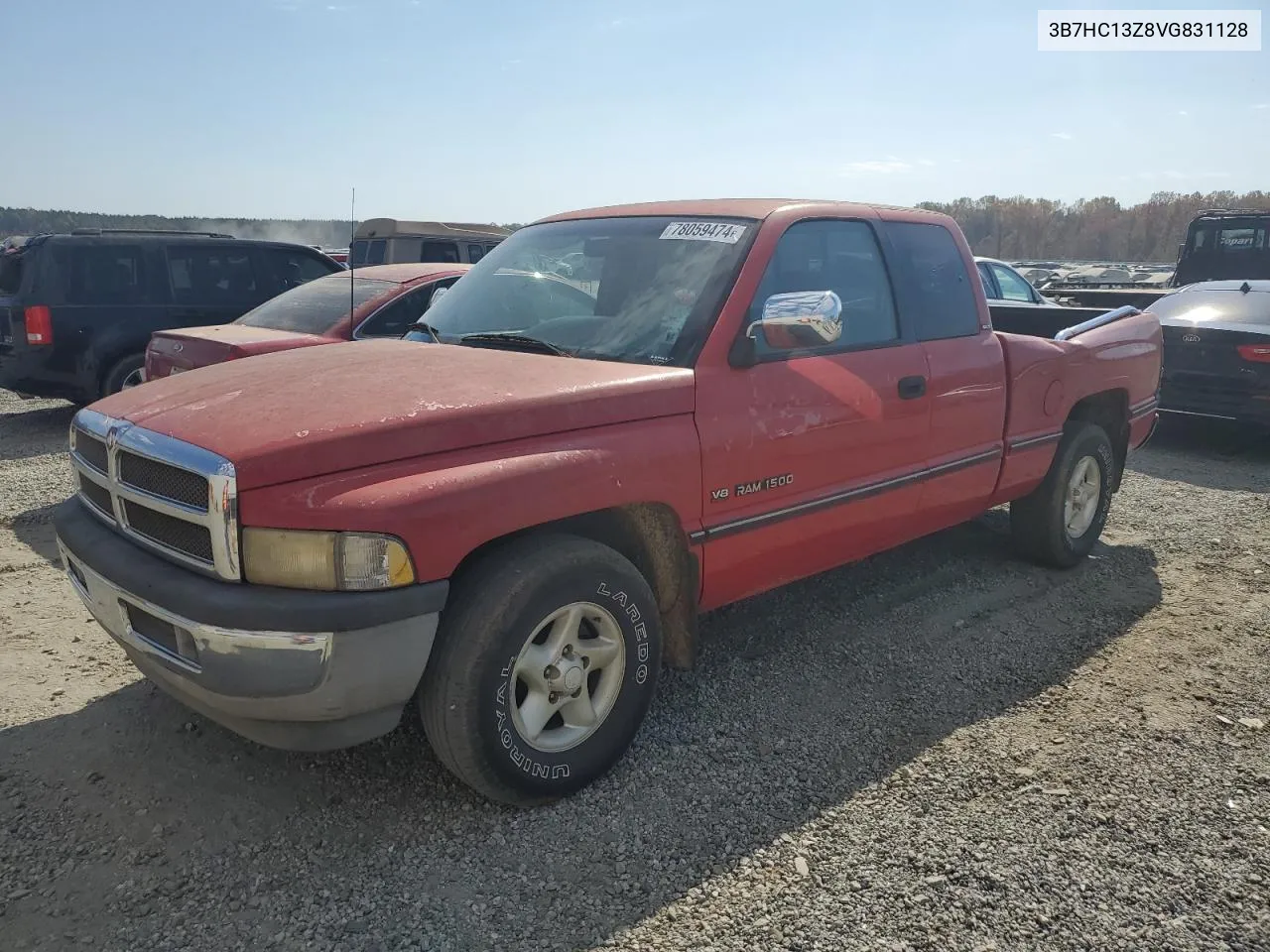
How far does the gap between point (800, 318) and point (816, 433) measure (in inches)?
21.7

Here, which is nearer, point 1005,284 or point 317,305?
point 317,305

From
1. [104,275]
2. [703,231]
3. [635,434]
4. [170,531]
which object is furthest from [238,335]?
[635,434]

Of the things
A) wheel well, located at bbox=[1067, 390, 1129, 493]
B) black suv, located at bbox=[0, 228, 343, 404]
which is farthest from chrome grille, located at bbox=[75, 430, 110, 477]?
black suv, located at bbox=[0, 228, 343, 404]

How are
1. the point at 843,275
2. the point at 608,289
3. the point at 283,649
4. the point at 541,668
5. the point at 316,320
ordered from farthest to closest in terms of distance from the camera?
the point at 316,320
the point at 843,275
the point at 608,289
the point at 541,668
the point at 283,649

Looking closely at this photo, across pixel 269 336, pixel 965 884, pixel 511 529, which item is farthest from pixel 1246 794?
pixel 269 336

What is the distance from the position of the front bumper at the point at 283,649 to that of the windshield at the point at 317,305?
14.7ft

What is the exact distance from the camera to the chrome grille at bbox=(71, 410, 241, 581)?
8.12ft

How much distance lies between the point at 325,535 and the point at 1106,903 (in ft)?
7.66

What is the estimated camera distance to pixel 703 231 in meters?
3.68

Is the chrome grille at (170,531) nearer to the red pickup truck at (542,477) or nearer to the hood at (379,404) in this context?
the red pickup truck at (542,477)

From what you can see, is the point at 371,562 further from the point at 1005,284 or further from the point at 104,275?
the point at 1005,284

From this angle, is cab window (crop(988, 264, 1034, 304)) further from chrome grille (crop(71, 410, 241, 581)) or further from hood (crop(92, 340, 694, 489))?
chrome grille (crop(71, 410, 241, 581))

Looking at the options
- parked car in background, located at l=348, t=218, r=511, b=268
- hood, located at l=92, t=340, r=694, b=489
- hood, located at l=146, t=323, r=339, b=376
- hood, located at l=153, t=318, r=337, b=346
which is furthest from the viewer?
parked car in background, located at l=348, t=218, r=511, b=268

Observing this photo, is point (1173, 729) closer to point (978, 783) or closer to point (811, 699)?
point (978, 783)
